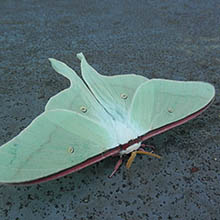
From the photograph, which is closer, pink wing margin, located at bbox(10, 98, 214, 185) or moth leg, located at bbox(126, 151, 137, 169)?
pink wing margin, located at bbox(10, 98, 214, 185)

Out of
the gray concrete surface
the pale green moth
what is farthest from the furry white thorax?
the gray concrete surface

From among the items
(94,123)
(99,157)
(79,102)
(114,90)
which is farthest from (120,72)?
(99,157)

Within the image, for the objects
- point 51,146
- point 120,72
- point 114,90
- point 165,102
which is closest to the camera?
point 51,146

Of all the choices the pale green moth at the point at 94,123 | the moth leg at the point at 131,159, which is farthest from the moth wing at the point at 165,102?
the moth leg at the point at 131,159

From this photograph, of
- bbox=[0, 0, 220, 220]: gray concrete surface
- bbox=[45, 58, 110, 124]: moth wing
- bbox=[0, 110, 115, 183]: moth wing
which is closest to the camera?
bbox=[0, 110, 115, 183]: moth wing

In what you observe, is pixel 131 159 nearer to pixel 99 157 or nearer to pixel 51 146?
pixel 99 157

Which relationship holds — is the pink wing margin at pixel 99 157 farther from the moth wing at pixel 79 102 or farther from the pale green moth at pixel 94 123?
the moth wing at pixel 79 102

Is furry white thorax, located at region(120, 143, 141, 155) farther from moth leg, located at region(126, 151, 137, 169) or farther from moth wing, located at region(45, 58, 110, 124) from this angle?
moth wing, located at region(45, 58, 110, 124)
